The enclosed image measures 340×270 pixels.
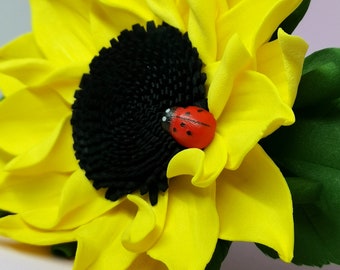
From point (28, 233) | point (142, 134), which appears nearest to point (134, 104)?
point (142, 134)

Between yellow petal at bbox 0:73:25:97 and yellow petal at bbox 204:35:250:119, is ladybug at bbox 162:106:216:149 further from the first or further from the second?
yellow petal at bbox 0:73:25:97

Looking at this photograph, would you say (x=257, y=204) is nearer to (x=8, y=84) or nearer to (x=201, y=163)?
(x=201, y=163)

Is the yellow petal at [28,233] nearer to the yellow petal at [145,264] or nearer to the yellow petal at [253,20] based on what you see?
the yellow petal at [145,264]

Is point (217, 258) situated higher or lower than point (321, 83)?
lower

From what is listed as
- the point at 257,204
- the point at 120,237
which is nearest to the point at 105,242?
the point at 120,237

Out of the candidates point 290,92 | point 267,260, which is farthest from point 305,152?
point 267,260

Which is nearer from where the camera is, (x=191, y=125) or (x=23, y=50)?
(x=191, y=125)

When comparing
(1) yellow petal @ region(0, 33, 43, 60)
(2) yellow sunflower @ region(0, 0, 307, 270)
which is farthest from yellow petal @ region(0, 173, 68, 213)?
(1) yellow petal @ region(0, 33, 43, 60)

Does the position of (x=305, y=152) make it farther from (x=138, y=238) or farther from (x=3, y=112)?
(x=3, y=112)
